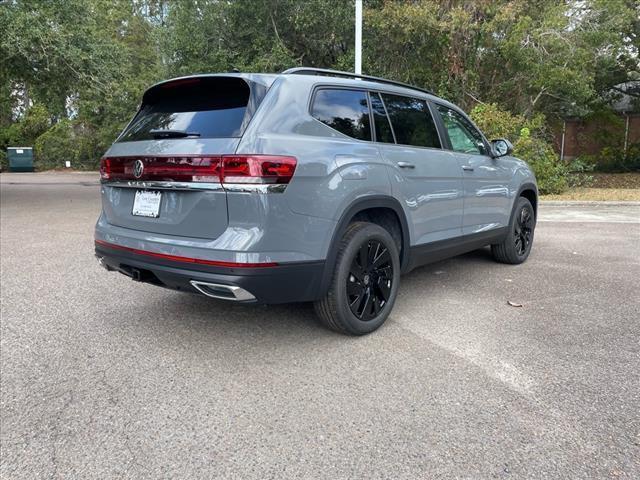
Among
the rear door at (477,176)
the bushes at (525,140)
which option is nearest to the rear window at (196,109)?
the rear door at (477,176)

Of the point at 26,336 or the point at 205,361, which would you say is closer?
the point at 205,361

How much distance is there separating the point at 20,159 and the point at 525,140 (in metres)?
28.8

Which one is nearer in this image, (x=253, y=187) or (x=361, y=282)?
(x=253, y=187)

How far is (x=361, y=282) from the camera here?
390cm

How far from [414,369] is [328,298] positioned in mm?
740

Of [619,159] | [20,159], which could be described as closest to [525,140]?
[619,159]

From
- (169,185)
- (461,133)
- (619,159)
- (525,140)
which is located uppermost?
(525,140)

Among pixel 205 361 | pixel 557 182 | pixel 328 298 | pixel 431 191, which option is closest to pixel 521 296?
pixel 431 191

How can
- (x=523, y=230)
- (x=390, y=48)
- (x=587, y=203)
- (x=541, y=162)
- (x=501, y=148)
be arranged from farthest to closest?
1. (x=390, y=48)
2. (x=541, y=162)
3. (x=587, y=203)
4. (x=523, y=230)
5. (x=501, y=148)

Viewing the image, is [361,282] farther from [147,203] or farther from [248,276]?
[147,203]

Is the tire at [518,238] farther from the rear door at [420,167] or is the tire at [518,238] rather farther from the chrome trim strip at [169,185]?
the chrome trim strip at [169,185]

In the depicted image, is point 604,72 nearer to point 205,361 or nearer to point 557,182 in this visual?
point 557,182

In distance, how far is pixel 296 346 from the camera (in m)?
3.82

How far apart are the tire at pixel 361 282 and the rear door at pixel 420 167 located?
38 centimetres
